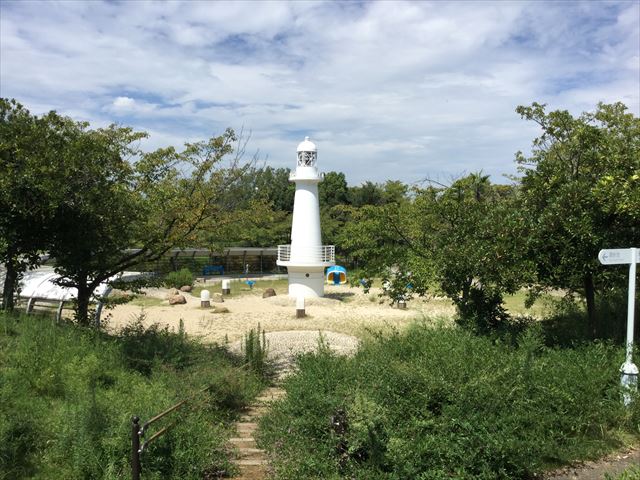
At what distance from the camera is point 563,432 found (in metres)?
5.93

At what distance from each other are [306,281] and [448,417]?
19.1 meters

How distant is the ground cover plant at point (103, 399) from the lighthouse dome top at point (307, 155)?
17.4 metres

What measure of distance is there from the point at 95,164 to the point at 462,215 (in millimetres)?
6145

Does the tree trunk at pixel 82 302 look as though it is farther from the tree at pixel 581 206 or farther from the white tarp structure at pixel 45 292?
the tree at pixel 581 206

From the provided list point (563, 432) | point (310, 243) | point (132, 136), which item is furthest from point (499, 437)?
point (310, 243)

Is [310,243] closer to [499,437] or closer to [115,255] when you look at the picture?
[115,255]

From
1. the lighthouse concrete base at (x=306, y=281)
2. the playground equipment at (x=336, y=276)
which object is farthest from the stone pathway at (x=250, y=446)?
the playground equipment at (x=336, y=276)

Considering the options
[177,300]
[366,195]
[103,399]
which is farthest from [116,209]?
[366,195]

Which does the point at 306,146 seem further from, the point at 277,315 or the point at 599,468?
the point at 599,468

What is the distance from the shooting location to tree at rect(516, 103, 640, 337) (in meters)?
7.80

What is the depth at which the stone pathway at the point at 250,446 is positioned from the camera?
567 centimetres

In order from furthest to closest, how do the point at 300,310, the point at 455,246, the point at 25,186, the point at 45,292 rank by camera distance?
the point at 300,310 → the point at 45,292 → the point at 455,246 → the point at 25,186

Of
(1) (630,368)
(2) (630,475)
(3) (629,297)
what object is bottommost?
(2) (630,475)

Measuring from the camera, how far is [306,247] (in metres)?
24.7
